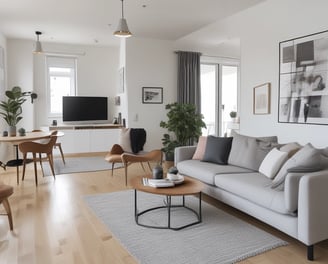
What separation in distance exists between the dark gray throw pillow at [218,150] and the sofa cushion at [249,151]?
8cm

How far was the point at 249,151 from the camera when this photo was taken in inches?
148

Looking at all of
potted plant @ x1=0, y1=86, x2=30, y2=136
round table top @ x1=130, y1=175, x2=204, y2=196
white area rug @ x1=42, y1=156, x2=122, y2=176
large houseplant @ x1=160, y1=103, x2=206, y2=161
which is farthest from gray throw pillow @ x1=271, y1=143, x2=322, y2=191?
potted plant @ x1=0, y1=86, x2=30, y2=136

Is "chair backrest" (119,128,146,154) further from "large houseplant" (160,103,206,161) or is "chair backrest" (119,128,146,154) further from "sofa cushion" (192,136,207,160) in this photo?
"sofa cushion" (192,136,207,160)

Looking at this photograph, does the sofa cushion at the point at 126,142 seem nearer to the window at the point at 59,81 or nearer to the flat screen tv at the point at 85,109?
the flat screen tv at the point at 85,109

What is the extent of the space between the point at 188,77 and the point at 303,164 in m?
5.07

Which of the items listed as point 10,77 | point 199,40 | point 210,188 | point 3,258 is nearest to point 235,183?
point 210,188

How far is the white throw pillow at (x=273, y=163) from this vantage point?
3154 mm

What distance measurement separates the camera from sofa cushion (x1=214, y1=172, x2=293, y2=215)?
263 cm

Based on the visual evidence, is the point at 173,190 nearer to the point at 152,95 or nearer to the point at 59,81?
the point at 152,95

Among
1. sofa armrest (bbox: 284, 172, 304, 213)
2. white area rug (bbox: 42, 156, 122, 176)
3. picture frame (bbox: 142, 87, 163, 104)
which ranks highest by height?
picture frame (bbox: 142, 87, 163, 104)

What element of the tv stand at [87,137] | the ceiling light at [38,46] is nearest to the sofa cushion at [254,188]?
the ceiling light at [38,46]

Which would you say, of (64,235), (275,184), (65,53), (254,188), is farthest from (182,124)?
(65,53)

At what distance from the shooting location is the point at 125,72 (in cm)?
683

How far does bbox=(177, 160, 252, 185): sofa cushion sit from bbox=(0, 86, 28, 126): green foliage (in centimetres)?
432
